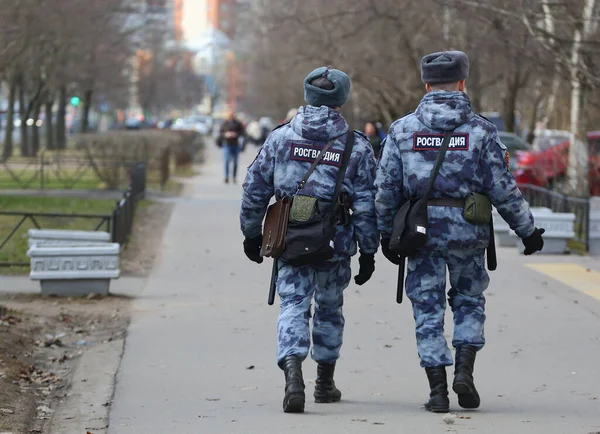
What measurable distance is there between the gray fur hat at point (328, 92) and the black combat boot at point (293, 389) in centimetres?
129

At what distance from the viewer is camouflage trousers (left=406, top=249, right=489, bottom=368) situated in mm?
6285

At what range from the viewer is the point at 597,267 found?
14.0 meters

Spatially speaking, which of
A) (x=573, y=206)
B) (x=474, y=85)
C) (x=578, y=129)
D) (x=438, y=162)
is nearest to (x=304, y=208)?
(x=438, y=162)

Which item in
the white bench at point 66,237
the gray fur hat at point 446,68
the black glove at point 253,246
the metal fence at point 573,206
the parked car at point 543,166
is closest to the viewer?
the gray fur hat at point 446,68

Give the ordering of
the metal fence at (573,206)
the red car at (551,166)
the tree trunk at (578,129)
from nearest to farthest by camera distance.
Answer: the metal fence at (573,206), the tree trunk at (578,129), the red car at (551,166)

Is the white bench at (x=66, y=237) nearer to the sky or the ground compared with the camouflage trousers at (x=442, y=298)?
nearer to the ground

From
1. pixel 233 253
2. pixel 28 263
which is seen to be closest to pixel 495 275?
pixel 233 253

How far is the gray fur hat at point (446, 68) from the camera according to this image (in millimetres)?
6234

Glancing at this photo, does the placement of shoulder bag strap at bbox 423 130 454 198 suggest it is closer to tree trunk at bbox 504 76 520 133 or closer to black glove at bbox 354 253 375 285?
black glove at bbox 354 253 375 285

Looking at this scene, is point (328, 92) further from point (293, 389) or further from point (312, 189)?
point (293, 389)

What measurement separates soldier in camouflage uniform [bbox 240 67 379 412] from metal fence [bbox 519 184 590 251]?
9519 millimetres

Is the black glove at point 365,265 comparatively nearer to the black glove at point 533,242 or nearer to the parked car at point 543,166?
the black glove at point 533,242

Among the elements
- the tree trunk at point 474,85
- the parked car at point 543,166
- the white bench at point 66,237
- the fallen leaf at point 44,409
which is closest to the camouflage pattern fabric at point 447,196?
the fallen leaf at point 44,409

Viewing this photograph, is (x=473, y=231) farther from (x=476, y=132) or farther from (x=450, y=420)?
(x=450, y=420)
